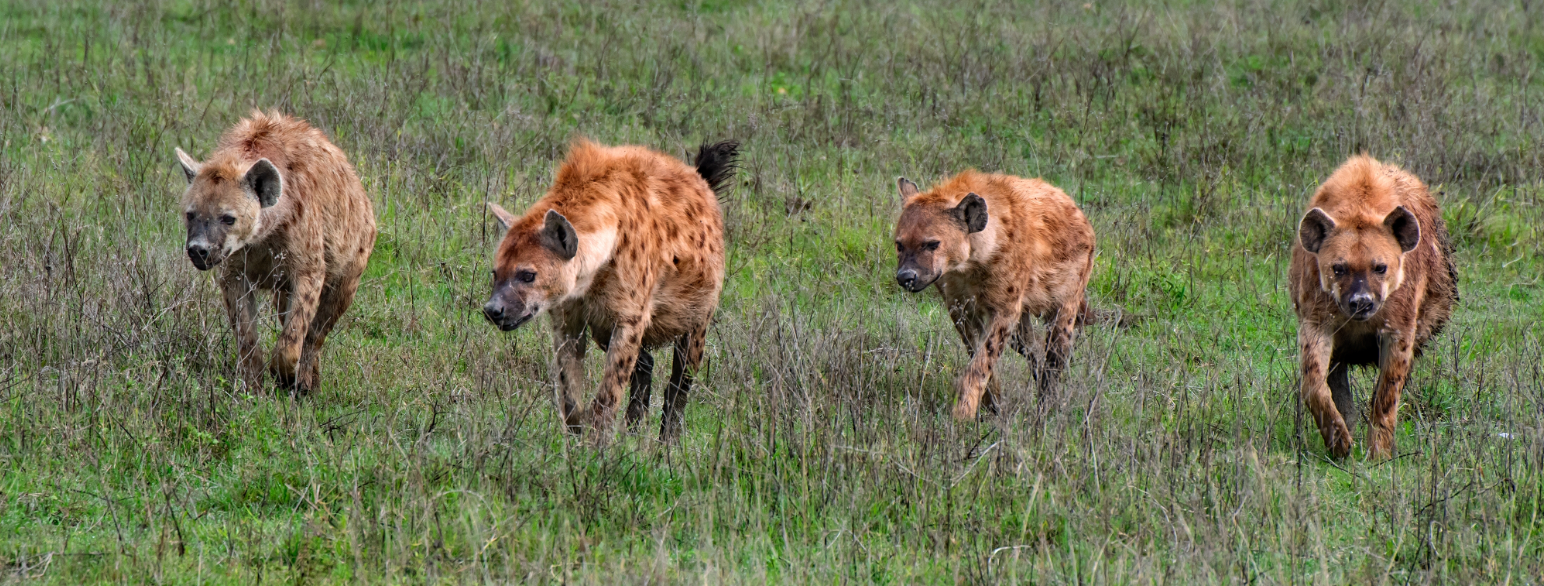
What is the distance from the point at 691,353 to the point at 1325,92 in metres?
6.65

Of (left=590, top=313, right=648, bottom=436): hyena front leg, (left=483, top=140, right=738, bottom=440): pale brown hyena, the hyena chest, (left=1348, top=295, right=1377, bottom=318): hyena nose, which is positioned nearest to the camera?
(left=483, top=140, right=738, bottom=440): pale brown hyena

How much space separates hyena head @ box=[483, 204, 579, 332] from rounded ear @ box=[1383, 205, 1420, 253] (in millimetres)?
3033

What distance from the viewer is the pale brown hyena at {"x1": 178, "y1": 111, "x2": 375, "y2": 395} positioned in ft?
18.4

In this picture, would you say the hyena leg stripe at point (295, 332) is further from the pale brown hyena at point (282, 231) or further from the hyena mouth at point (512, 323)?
the hyena mouth at point (512, 323)

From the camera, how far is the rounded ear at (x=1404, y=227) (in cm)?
541

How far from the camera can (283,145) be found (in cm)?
614

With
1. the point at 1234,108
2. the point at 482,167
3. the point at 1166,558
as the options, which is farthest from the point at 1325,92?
the point at 1166,558

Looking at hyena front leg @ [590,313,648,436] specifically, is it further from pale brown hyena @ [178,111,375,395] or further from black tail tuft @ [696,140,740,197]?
pale brown hyena @ [178,111,375,395]

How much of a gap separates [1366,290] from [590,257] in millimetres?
2784

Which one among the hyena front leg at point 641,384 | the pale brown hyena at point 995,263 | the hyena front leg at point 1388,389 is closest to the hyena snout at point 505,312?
the hyena front leg at point 641,384

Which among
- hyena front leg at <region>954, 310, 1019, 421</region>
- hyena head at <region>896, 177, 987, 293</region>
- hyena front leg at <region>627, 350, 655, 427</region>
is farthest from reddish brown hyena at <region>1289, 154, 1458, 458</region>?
hyena front leg at <region>627, 350, 655, 427</region>

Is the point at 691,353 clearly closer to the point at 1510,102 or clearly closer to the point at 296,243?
the point at 296,243

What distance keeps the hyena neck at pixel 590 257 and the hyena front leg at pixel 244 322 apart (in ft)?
4.85

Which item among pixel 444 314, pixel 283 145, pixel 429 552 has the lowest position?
pixel 444 314
